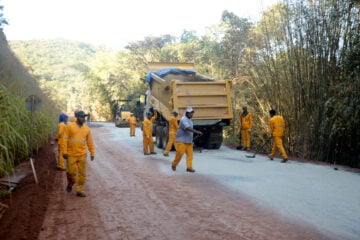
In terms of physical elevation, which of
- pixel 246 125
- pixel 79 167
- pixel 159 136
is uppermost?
pixel 246 125

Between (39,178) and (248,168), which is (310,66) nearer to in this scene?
(248,168)

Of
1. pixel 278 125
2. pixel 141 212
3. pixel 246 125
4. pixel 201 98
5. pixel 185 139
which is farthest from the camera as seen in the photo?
pixel 246 125

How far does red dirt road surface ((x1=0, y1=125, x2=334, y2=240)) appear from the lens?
4.43m

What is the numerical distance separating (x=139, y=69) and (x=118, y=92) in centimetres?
419

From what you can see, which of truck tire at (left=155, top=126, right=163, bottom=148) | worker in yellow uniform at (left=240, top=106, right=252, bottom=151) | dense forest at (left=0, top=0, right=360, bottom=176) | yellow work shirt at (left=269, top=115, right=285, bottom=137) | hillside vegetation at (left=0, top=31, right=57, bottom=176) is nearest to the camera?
hillside vegetation at (left=0, top=31, right=57, bottom=176)

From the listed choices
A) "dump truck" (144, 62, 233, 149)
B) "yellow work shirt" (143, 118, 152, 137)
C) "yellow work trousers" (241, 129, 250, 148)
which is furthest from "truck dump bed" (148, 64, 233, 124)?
"yellow work trousers" (241, 129, 250, 148)

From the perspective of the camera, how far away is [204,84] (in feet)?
41.1

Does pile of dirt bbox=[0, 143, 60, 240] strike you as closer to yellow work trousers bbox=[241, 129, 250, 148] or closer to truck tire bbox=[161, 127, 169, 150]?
truck tire bbox=[161, 127, 169, 150]

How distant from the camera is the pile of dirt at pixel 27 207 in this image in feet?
14.6

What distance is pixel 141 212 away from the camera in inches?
210

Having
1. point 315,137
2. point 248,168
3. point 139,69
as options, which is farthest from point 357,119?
point 139,69

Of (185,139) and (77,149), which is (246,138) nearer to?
(185,139)

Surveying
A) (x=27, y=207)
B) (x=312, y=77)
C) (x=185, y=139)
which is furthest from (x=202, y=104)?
(x=27, y=207)

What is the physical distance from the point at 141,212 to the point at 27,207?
1.68m
